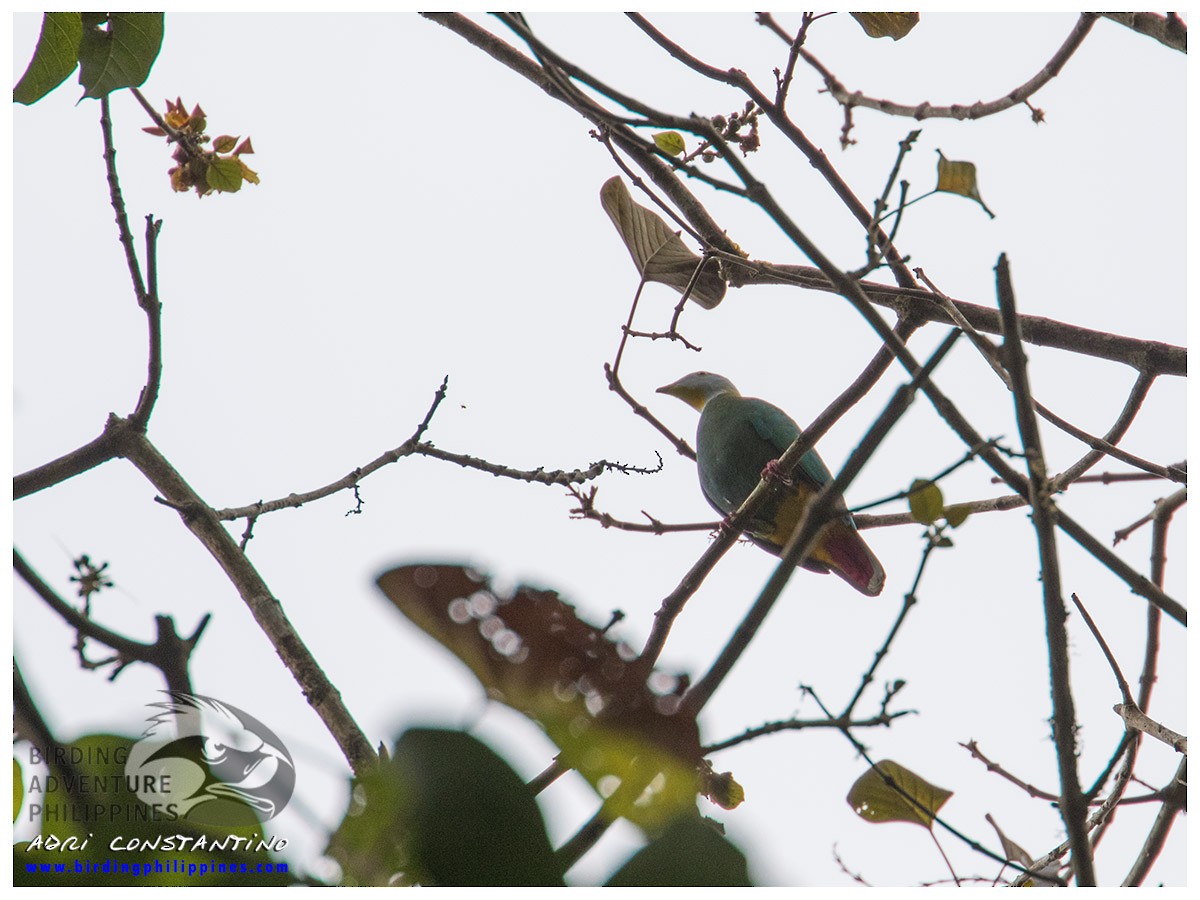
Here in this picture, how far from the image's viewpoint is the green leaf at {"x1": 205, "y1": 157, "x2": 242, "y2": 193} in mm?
2830

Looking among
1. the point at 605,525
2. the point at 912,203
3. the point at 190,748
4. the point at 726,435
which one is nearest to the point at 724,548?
the point at 605,525

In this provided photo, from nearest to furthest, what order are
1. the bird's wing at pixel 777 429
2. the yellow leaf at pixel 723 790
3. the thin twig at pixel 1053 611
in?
the yellow leaf at pixel 723 790 → the thin twig at pixel 1053 611 → the bird's wing at pixel 777 429

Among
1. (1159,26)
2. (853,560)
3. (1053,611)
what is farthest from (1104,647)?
(853,560)

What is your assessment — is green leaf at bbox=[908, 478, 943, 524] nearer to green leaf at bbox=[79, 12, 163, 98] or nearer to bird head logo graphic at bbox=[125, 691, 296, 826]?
bird head logo graphic at bbox=[125, 691, 296, 826]

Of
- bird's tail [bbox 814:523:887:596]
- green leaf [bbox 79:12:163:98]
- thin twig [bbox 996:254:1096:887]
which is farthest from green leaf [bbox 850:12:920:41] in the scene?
bird's tail [bbox 814:523:887:596]

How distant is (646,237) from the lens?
2.79 m

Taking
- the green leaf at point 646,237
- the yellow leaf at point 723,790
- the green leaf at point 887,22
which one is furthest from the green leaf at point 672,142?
the yellow leaf at point 723,790

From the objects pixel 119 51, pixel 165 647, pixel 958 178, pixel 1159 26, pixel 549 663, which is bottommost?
pixel 549 663

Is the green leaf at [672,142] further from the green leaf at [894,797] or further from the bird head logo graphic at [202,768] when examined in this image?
the bird head logo graphic at [202,768]

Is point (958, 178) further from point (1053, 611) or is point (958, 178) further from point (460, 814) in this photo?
point (460, 814)

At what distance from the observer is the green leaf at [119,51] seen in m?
2.22

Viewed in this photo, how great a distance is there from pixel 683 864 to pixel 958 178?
1749 mm

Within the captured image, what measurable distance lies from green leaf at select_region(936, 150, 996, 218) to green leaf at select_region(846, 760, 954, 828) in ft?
3.95

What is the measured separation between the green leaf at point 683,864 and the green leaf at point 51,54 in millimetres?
2078
